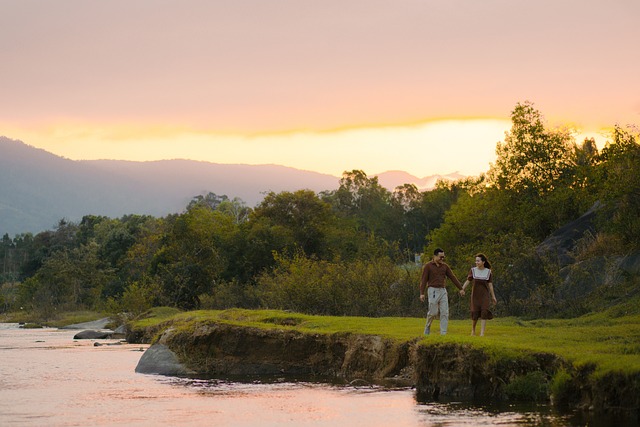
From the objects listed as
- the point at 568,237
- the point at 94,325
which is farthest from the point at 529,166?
the point at 94,325

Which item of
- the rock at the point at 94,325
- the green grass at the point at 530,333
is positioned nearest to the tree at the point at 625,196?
the green grass at the point at 530,333

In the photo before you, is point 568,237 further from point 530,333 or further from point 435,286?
point 435,286

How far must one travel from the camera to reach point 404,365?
93.1 ft

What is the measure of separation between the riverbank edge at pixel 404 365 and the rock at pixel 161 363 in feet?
0.90

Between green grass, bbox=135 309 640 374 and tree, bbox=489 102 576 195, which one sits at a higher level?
tree, bbox=489 102 576 195

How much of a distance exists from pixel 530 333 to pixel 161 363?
13.5 metres

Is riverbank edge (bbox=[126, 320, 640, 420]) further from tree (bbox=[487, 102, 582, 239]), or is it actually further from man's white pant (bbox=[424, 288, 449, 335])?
tree (bbox=[487, 102, 582, 239])

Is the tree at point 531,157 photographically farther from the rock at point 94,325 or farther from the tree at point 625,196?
the rock at point 94,325

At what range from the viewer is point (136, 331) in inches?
2276

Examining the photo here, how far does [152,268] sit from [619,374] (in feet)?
230

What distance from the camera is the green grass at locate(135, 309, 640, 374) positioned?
22.5m

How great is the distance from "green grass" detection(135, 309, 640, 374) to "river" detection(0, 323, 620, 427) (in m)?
1.75

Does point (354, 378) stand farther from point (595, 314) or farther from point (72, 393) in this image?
point (595, 314)

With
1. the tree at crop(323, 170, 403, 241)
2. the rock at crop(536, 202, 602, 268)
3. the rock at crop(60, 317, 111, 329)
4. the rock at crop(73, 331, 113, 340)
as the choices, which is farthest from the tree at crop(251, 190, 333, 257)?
the tree at crop(323, 170, 403, 241)
